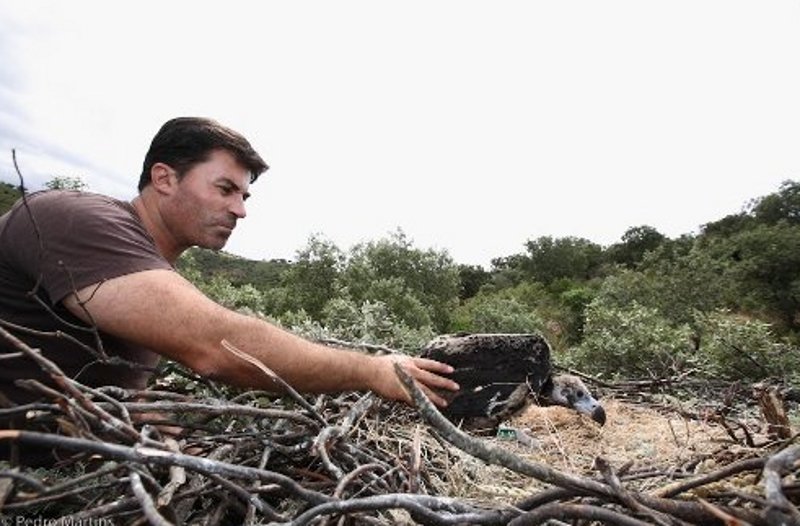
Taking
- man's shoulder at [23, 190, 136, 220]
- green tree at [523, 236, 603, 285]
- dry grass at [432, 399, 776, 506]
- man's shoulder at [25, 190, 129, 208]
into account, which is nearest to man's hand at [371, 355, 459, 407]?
dry grass at [432, 399, 776, 506]

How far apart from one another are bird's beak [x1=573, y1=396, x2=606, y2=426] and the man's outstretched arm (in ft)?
6.51

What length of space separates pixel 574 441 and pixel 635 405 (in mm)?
1328

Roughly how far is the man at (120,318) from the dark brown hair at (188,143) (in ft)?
1.63

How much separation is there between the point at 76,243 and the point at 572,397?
292 centimetres

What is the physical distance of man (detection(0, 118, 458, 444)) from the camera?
79.7 inches

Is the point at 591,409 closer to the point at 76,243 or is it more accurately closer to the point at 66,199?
the point at 76,243

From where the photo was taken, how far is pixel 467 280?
6178 cm

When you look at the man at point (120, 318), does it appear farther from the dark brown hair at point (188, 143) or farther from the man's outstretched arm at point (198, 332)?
the dark brown hair at point (188, 143)

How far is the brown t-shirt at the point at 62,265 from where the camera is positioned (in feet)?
6.93

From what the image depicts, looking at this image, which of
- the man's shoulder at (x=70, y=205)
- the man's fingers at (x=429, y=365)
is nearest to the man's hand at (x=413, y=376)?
the man's fingers at (x=429, y=365)

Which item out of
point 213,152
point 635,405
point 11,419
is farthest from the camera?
point 635,405

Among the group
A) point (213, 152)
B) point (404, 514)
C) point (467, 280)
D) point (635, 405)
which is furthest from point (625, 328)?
point (467, 280)

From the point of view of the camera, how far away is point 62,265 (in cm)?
208

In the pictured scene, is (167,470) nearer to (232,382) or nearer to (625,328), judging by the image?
(232,382)
